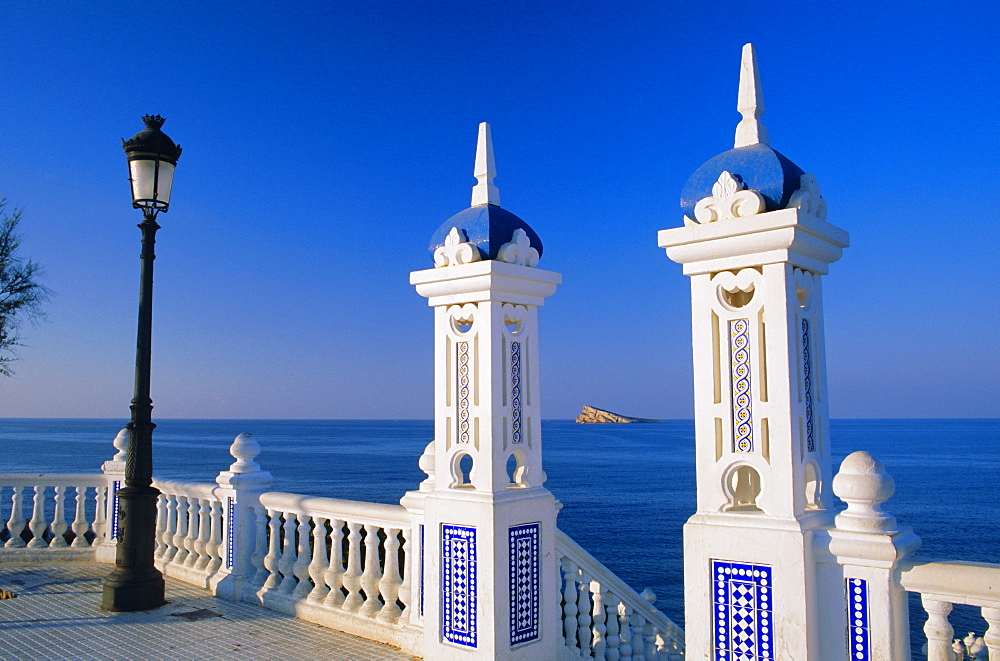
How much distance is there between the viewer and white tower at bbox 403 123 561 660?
486 cm

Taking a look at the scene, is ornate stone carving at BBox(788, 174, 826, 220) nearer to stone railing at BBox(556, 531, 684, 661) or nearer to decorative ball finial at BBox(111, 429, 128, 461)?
stone railing at BBox(556, 531, 684, 661)

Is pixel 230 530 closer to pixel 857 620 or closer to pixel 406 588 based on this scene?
pixel 406 588

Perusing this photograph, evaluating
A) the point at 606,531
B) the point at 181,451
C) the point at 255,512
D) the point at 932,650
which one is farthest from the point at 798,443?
the point at 181,451

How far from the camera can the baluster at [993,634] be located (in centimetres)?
294

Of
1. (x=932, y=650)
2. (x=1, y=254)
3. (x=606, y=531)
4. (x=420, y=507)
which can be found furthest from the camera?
(x=606, y=531)

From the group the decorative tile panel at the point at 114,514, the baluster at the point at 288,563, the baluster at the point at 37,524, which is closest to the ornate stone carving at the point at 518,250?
the baluster at the point at 288,563

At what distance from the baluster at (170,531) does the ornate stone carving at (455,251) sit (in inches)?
184

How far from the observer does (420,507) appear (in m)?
5.51

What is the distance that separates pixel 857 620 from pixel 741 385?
106 centimetres

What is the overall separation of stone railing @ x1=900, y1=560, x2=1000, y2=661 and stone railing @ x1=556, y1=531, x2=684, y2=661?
8.12 ft

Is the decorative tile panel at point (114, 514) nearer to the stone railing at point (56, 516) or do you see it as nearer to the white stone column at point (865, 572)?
the stone railing at point (56, 516)

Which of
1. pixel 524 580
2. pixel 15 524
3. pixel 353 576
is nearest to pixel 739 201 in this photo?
pixel 524 580

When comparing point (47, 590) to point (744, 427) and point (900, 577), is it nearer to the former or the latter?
point (744, 427)

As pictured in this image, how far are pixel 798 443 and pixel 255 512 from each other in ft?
17.1
